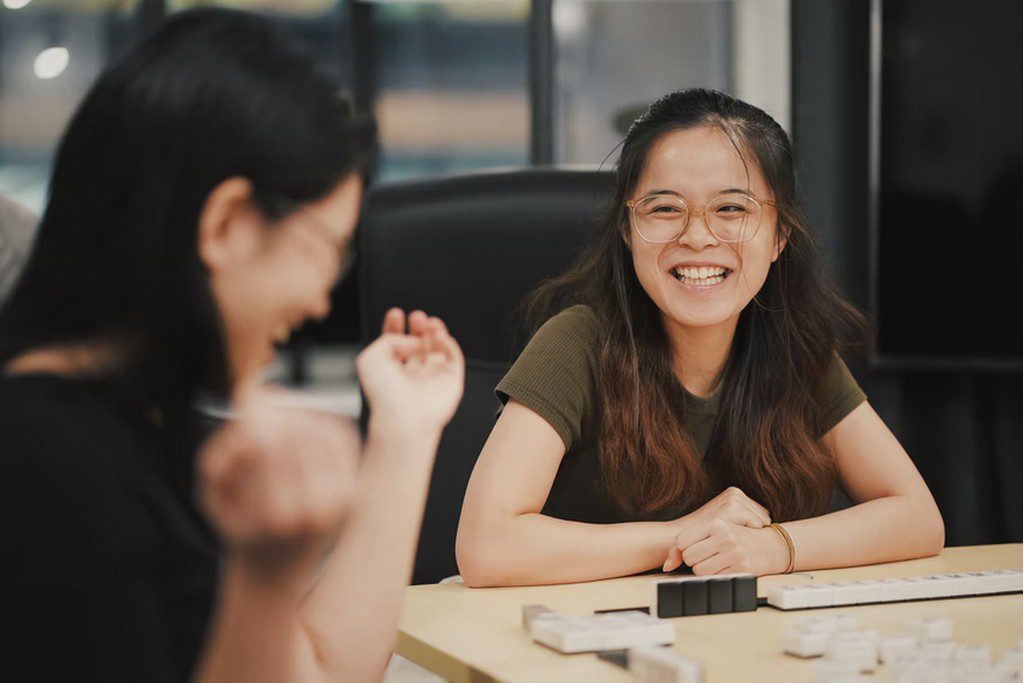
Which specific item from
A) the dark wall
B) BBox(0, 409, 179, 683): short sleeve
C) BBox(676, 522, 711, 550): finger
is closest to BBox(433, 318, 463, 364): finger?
BBox(0, 409, 179, 683): short sleeve

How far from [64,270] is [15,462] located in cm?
14

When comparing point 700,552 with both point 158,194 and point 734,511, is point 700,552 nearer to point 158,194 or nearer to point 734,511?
point 734,511

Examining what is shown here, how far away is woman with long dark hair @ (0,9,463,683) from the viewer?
0.68m

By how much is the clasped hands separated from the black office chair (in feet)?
1.51

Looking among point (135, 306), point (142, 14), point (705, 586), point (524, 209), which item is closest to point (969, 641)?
point (705, 586)

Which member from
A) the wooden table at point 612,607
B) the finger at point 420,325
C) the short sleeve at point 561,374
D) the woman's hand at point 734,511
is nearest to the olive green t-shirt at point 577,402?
the short sleeve at point 561,374

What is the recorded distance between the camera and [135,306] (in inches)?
30.3

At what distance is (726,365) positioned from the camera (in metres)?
1.74

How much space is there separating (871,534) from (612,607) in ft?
1.38

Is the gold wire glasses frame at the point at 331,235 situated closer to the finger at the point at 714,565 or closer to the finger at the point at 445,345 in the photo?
the finger at the point at 445,345

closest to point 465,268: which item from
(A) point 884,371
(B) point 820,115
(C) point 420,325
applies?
(C) point 420,325

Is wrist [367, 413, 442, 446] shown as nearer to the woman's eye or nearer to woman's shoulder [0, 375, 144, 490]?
woman's shoulder [0, 375, 144, 490]

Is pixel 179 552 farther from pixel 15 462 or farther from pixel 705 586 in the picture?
pixel 705 586

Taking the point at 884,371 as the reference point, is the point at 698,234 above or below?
above
